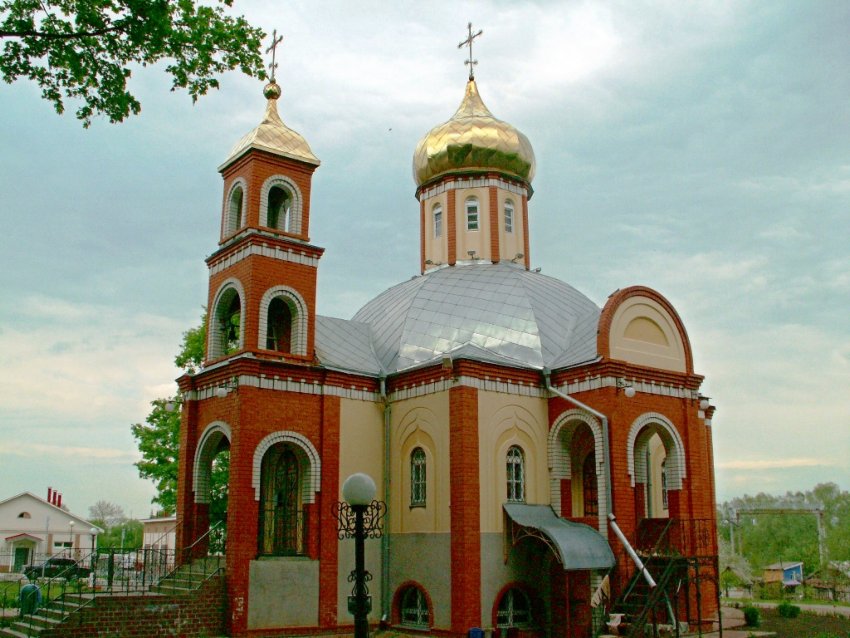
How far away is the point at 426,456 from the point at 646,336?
5047 millimetres

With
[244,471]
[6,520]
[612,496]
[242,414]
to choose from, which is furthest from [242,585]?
[6,520]

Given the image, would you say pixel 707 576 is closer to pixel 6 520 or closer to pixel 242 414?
pixel 242 414

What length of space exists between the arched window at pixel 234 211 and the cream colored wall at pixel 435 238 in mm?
5837

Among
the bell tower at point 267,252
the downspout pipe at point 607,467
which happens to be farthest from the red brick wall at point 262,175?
the downspout pipe at point 607,467

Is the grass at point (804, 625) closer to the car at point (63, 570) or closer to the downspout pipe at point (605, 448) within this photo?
the downspout pipe at point (605, 448)

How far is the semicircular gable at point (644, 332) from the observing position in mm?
16781

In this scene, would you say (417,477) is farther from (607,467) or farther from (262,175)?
(262,175)

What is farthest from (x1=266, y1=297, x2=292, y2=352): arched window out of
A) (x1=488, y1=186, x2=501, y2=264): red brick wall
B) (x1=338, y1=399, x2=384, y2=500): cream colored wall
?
(x1=488, y1=186, x2=501, y2=264): red brick wall

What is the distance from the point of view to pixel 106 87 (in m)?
8.20

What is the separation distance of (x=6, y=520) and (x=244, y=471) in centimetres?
4259

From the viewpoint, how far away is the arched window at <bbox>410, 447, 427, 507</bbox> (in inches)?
662

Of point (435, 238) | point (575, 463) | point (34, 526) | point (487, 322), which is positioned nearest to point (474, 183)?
point (435, 238)

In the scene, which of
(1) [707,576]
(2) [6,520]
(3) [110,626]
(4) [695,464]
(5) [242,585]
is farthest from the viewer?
(2) [6,520]

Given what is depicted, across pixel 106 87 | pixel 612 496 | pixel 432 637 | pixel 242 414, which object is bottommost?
pixel 432 637
